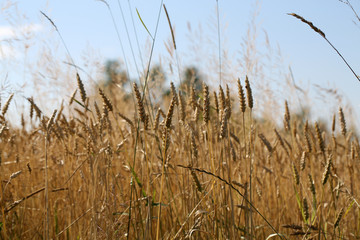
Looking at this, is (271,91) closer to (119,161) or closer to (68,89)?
(119,161)

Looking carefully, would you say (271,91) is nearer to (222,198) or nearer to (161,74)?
(161,74)

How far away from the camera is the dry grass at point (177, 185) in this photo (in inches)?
50.6

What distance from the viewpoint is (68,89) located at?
368cm

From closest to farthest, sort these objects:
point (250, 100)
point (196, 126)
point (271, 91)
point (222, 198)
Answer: point (250, 100)
point (222, 198)
point (196, 126)
point (271, 91)

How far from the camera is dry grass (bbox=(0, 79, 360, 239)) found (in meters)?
1.29

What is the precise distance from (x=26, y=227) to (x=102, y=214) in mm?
750

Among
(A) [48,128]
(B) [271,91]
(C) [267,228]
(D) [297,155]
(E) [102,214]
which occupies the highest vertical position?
(B) [271,91]

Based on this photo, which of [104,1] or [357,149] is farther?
[357,149]

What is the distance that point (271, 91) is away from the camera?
3.19 m

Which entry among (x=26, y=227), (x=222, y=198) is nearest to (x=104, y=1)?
(x=222, y=198)

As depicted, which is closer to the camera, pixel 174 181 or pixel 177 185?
pixel 177 185

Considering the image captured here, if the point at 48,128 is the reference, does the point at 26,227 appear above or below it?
below

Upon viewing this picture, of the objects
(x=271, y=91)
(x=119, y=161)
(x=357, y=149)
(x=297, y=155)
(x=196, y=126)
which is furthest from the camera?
(x=271, y=91)

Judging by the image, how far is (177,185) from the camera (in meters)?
1.98
